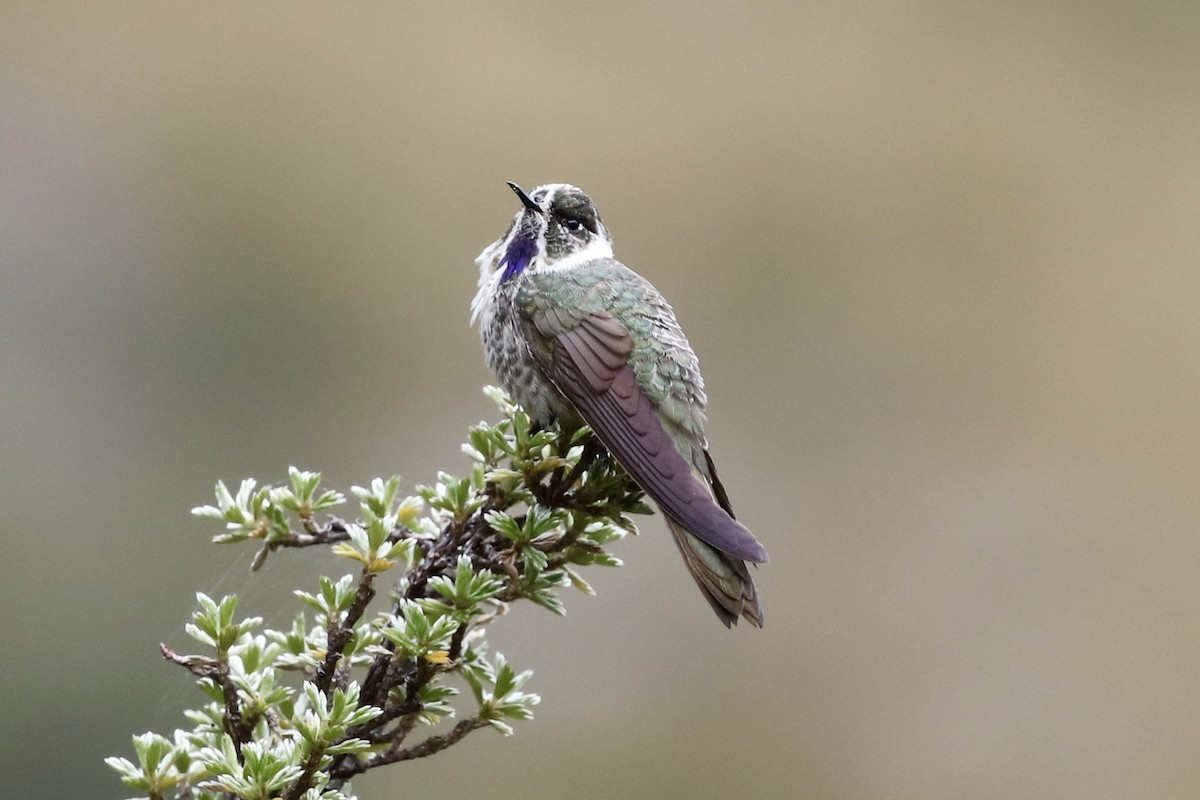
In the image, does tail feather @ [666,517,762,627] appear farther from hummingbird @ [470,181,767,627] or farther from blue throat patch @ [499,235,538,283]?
blue throat patch @ [499,235,538,283]

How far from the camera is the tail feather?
1.10 m

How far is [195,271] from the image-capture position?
12.7 ft

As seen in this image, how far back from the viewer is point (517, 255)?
1.59 meters

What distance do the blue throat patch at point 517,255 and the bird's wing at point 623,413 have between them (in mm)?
126

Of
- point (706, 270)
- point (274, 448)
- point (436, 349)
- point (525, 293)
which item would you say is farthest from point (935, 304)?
point (525, 293)

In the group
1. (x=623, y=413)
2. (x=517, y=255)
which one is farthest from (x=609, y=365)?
(x=517, y=255)

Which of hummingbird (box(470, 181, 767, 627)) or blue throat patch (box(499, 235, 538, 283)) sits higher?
blue throat patch (box(499, 235, 538, 283))

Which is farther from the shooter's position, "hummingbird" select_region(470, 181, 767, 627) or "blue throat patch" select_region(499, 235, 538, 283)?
"blue throat patch" select_region(499, 235, 538, 283)

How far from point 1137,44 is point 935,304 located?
1.44 metres

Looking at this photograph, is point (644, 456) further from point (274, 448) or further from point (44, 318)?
point (44, 318)

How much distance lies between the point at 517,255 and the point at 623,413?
0.42 m

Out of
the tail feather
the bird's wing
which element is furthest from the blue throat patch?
the tail feather

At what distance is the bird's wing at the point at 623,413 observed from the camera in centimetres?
112

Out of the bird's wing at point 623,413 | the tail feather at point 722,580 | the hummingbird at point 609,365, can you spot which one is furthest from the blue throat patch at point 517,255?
the tail feather at point 722,580
